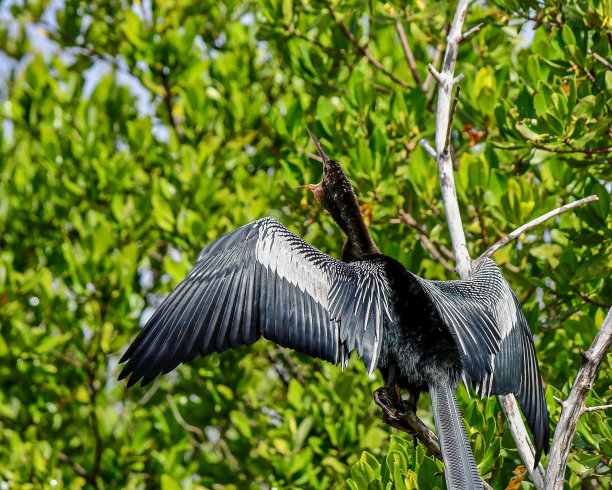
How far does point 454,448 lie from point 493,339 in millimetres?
549

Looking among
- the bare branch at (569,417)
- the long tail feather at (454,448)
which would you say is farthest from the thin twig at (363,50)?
the bare branch at (569,417)

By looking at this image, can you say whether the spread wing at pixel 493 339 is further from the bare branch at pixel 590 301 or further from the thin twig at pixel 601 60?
the thin twig at pixel 601 60

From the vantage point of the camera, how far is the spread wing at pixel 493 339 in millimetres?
2697

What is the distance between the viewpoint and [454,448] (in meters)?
2.40

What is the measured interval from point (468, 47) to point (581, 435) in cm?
257

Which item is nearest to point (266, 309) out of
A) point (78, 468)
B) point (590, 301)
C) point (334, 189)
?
point (334, 189)

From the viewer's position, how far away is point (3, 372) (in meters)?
4.78

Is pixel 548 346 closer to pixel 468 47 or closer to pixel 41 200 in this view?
pixel 468 47

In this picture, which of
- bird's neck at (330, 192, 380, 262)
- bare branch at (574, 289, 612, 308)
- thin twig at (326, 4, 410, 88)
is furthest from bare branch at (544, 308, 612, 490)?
thin twig at (326, 4, 410, 88)

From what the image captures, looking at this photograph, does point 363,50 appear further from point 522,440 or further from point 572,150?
point 522,440

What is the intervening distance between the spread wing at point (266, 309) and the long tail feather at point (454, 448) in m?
0.27

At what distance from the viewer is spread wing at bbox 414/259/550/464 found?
2.70 meters

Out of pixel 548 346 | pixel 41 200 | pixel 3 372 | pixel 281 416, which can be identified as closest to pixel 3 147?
pixel 41 200

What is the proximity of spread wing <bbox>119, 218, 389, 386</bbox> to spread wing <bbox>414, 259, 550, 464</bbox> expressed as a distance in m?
0.27
